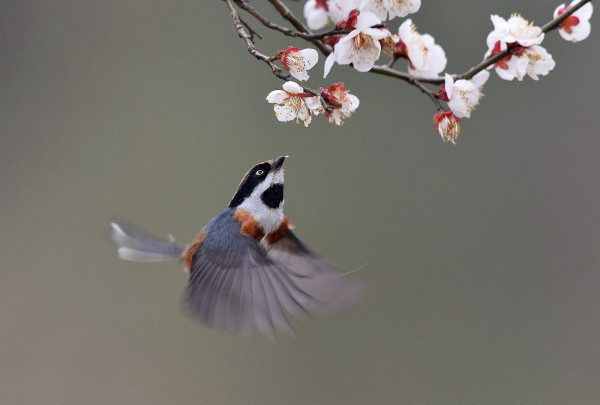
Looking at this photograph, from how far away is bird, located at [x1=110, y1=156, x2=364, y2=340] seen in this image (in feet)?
5.37

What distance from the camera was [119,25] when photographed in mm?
4121

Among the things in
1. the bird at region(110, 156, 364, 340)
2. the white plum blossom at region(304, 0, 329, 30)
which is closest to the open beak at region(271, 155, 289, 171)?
the bird at region(110, 156, 364, 340)

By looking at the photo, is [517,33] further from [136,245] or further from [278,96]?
[136,245]

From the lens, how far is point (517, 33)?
1.58 metres

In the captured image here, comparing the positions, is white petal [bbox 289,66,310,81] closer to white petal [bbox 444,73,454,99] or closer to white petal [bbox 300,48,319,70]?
white petal [bbox 300,48,319,70]

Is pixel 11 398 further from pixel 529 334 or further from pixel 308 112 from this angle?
pixel 308 112

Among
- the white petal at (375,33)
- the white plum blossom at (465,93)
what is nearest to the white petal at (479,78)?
the white plum blossom at (465,93)

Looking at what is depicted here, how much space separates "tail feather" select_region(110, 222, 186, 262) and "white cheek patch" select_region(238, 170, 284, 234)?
387mm

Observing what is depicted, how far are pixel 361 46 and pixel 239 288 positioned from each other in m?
0.64

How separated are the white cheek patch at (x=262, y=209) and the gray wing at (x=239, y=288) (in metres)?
0.06

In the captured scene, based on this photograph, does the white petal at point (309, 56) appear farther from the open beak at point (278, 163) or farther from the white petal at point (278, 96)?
the open beak at point (278, 163)

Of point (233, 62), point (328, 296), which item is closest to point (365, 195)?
point (233, 62)

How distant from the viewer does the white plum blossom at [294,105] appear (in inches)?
58.9

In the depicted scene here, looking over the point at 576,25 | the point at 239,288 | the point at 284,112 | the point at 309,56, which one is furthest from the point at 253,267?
the point at 576,25
